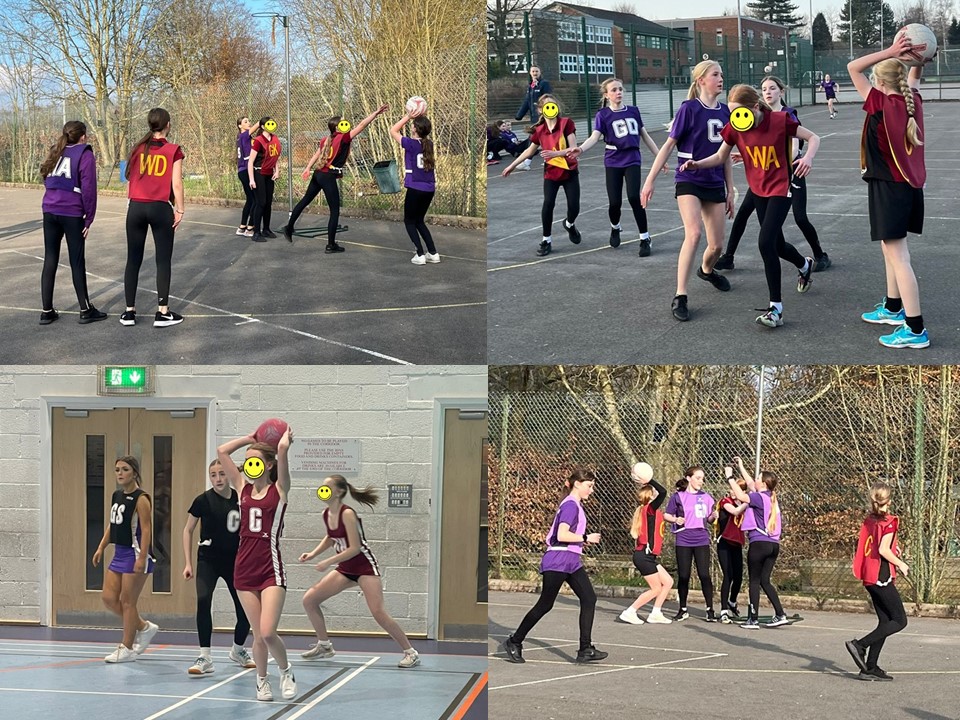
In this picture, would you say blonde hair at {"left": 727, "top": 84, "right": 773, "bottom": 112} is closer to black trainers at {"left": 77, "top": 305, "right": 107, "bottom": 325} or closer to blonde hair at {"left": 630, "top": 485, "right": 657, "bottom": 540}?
blonde hair at {"left": 630, "top": 485, "right": 657, "bottom": 540}

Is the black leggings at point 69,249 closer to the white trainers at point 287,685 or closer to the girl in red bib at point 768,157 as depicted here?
the white trainers at point 287,685

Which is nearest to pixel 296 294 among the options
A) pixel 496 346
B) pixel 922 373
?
pixel 496 346

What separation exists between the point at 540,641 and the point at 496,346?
2043 mm

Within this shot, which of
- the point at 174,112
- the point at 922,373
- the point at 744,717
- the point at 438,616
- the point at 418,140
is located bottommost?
the point at 438,616

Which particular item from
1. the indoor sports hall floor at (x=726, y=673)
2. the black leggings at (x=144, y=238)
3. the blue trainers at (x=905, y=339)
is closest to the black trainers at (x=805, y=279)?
the blue trainers at (x=905, y=339)

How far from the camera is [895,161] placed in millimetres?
5602

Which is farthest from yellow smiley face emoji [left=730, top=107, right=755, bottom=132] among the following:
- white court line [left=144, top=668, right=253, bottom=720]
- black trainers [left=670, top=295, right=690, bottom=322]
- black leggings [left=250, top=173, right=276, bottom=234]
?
black leggings [left=250, top=173, right=276, bottom=234]

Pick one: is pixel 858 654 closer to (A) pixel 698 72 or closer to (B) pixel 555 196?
(A) pixel 698 72

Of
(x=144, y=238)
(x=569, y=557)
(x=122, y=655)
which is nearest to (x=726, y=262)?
(x=569, y=557)

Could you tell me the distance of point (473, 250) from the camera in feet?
35.4

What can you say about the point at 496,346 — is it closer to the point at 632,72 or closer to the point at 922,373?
the point at 922,373

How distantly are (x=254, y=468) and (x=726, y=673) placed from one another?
288 cm

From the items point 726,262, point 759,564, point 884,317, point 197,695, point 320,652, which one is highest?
point 726,262

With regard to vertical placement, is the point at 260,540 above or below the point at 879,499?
below
